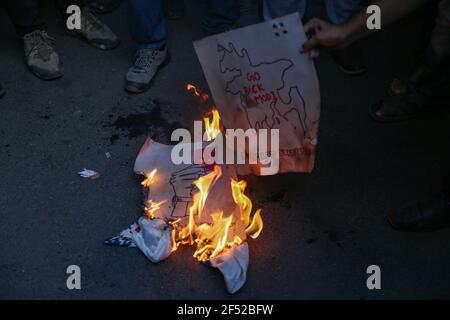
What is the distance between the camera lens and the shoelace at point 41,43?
324 centimetres

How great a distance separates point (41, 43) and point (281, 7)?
5.80ft

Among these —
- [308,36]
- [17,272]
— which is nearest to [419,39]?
[308,36]

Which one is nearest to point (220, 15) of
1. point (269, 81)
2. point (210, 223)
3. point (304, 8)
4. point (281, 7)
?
point (281, 7)

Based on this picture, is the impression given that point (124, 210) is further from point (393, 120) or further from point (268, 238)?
point (393, 120)

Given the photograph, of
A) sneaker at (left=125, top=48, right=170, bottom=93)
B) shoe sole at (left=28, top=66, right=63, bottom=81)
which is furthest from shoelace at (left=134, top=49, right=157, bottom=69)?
shoe sole at (left=28, top=66, right=63, bottom=81)

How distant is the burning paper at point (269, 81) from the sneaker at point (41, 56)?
5.54 ft

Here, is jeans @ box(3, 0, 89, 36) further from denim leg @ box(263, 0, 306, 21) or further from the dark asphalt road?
denim leg @ box(263, 0, 306, 21)

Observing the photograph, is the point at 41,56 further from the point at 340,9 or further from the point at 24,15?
the point at 340,9

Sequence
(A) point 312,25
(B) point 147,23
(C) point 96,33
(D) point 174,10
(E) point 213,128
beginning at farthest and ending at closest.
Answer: (D) point 174,10
(C) point 96,33
(B) point 147,23
(E) point 213,128
(A) point 312,25

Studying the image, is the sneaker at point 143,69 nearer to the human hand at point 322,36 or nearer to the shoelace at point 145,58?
the shoelace at point 145,58

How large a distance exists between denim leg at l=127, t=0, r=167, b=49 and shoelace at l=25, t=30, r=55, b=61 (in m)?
0.66

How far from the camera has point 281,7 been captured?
3078 millimetres

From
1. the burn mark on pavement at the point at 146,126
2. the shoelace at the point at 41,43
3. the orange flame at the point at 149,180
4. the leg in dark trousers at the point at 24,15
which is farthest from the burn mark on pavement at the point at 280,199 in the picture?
the leg in dark trousers at the point at 24,15

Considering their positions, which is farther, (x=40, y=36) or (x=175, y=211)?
(x=40, y=36)
